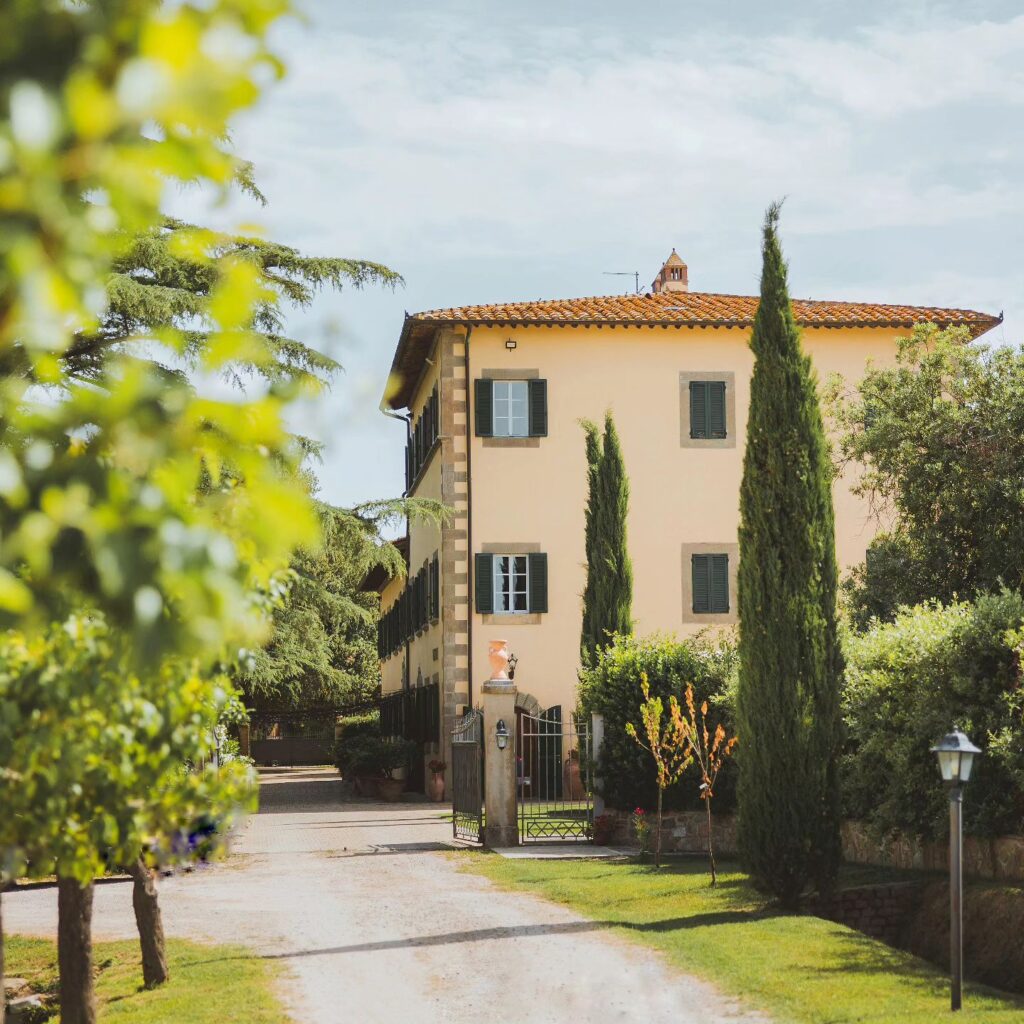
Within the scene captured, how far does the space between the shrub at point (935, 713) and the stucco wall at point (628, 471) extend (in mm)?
14142

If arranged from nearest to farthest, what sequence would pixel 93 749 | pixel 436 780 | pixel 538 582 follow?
pixel 93 749
pixel 436 780
pixel 538 582

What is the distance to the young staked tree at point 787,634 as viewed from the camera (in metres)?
12.5

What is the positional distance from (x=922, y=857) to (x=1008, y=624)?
2.64 m

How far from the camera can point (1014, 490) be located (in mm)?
19672

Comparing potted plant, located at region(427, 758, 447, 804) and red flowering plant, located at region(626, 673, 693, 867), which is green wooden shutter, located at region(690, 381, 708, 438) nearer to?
potted plant, located at region(427, 758, 447, 804)

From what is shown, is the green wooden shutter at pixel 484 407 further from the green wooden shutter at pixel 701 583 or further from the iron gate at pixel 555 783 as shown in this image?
the iron gate at pixel 555 783

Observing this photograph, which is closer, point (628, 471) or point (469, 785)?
point (469, 785)

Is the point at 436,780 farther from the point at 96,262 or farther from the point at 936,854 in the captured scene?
the point at 96,262

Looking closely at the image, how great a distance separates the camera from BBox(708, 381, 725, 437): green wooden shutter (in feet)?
96.8

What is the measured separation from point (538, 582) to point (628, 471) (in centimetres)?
294

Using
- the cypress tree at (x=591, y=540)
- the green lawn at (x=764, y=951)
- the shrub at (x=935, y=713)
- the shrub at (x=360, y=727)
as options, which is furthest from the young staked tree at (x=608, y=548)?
the shrub at (x=360, y=727)

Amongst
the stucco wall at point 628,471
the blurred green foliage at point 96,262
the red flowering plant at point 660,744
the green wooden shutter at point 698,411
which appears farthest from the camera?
the green wooden shutter at point 698,411

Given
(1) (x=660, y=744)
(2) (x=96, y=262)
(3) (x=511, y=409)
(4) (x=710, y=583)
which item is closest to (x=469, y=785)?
(1) (x=660, y=744)

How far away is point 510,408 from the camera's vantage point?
95.2ft
